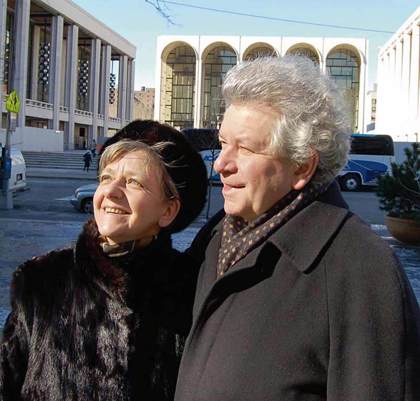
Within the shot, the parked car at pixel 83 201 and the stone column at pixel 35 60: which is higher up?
the stone column at pixel 35 60

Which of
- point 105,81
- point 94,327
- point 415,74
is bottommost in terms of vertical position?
point 94,327

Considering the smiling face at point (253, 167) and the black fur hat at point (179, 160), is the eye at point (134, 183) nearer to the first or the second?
the black fur hat at point (179, 160)

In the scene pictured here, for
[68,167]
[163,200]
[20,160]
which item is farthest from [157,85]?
[163,200]

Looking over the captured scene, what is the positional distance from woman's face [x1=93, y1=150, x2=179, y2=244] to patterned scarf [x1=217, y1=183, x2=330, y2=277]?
1.12ft

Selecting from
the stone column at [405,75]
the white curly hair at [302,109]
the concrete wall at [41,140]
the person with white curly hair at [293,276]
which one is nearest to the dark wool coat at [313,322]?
the person with white curly hair at [293,276]

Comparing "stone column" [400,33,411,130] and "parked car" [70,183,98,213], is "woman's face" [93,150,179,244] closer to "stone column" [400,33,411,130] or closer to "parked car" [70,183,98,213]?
"parked car" [70,183,98,213]

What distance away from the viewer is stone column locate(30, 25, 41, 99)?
4903cm

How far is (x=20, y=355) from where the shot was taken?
1.88 metres

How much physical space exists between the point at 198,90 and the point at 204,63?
3.33 m

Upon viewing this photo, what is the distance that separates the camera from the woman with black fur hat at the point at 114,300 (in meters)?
1.81

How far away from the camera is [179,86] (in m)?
75.1

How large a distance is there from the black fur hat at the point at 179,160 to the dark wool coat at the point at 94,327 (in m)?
0.20

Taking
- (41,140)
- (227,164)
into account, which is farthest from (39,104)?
(227,164)

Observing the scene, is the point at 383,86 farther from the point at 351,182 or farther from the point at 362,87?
the point at 351,182
